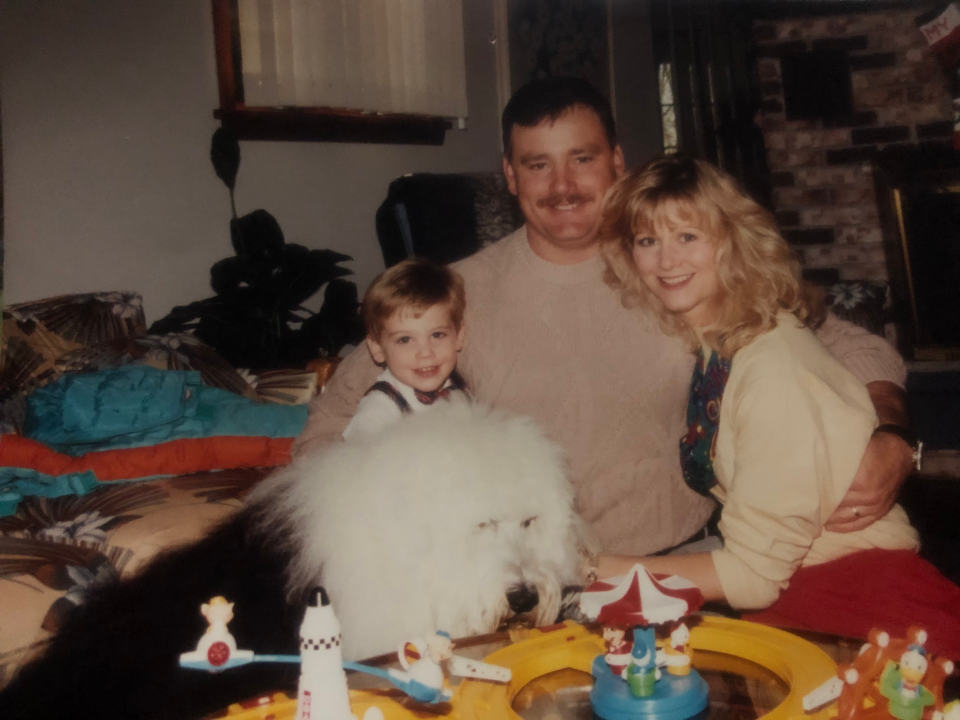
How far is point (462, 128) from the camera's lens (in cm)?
397

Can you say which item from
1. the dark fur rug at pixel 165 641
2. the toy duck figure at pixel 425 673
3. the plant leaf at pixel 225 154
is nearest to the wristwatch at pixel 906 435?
the toy duck figure at pixel 425 673

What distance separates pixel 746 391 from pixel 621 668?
0.53m

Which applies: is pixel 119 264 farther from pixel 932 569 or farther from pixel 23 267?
pixel 932 569

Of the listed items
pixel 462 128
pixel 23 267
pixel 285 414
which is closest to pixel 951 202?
pixel 462 128

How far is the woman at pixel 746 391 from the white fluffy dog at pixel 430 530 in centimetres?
15

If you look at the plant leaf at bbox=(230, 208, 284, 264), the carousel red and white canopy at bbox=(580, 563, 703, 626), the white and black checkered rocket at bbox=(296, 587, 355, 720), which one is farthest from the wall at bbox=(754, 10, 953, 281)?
the white and black checkered rocket at bbox=(296, 587, 355, 720)

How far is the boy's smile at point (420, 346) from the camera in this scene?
163cm

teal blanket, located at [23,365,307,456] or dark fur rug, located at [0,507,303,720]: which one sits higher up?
teal blanket, located at [23,365,307,456]

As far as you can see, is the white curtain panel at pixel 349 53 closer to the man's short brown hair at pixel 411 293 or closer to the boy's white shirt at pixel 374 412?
the man's short brown hair at pixel 411 293

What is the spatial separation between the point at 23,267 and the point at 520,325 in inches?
67.4

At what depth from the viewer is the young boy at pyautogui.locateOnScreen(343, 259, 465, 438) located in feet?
5.36

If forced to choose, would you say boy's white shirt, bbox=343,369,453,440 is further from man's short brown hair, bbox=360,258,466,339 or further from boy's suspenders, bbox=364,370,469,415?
man's short brown hair, bbox=360,258,466,339

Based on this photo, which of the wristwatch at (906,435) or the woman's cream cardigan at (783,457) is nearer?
the woman's cream cardigan at (783,457)

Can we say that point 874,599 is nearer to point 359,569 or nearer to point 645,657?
point 645,657
